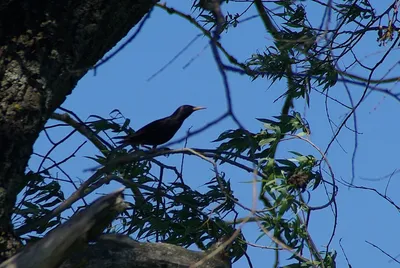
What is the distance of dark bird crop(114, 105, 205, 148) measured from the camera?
509 cm

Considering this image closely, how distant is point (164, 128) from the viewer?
5.67 metres

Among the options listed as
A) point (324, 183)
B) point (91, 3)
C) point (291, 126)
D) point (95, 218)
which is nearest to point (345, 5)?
point (291, 126)

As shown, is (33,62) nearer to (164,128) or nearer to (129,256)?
(129,256)

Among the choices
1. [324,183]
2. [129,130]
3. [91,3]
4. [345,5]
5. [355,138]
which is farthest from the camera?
[129,130]

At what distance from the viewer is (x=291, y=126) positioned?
3.36 meters

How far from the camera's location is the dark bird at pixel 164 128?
5.09 m

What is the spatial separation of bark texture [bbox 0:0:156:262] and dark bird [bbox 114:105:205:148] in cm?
228

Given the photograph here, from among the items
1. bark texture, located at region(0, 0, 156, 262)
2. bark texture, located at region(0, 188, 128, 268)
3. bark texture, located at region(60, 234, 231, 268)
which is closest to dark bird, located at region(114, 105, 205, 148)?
bark texture, located at region(60, 234, 231, 268)

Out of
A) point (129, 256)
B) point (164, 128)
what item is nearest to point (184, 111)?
point (164, 128)

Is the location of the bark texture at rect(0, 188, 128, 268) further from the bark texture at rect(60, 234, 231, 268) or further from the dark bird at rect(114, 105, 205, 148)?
the dark bird at rect(114, 105, 205, 148)

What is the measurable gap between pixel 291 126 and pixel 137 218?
740 mm

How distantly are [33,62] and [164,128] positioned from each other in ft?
11.0

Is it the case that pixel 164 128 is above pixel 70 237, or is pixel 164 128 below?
above

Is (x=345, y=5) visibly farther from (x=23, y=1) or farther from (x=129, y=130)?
(x=23, y=1)
